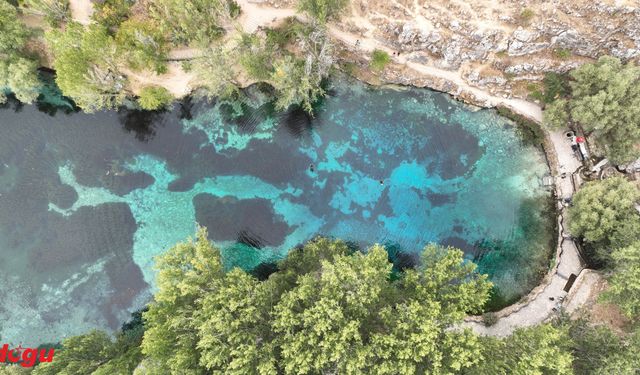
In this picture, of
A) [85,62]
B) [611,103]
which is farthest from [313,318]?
[611,103]

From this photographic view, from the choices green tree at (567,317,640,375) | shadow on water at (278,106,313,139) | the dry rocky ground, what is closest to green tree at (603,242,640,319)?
green tree at (567,317,640,375)

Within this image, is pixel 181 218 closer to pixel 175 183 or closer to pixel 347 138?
pixel 175 183

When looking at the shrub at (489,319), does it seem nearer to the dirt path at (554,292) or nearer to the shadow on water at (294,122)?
the dirt path at (554,292)

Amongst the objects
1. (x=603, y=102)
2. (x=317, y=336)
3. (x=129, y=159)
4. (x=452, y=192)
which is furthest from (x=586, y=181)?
(x=129, y=159)

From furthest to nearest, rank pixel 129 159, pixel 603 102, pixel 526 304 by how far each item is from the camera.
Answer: pixel 129 159 < pixel 526 304 < pixel 603 102

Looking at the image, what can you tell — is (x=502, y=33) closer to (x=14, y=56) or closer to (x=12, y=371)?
(x=14, y=56)
